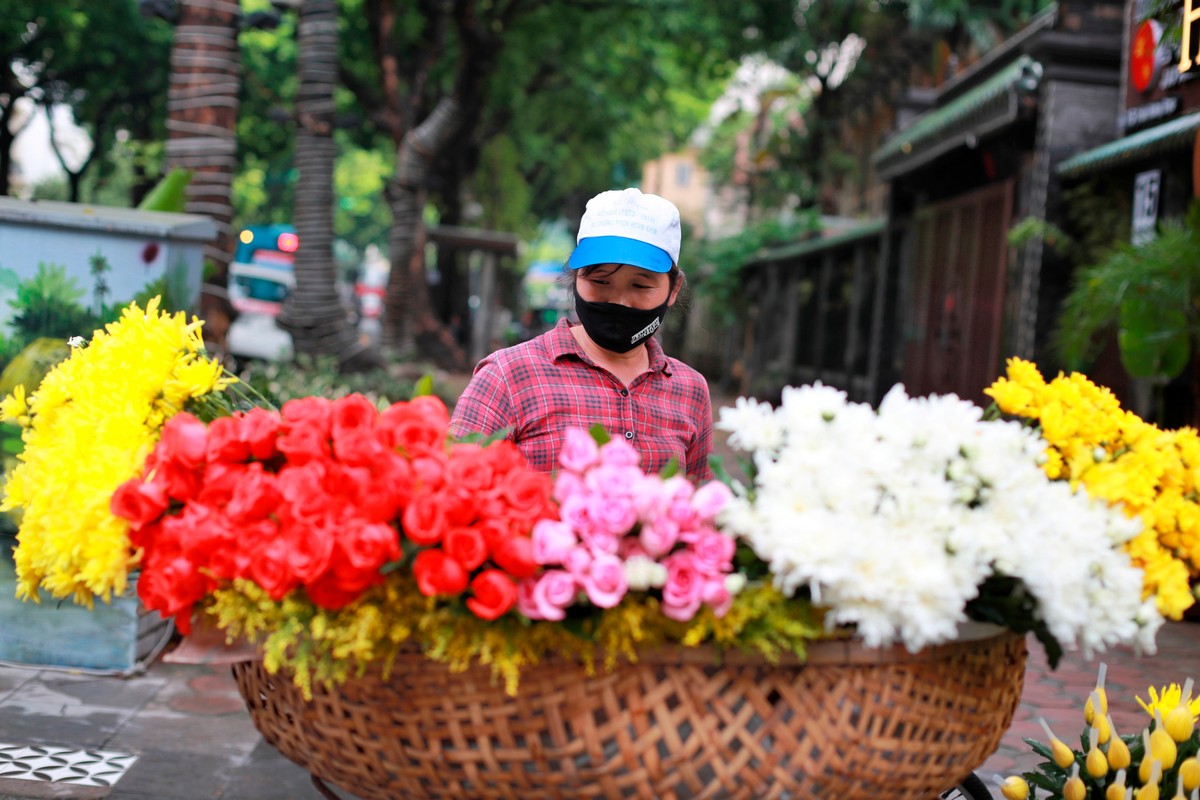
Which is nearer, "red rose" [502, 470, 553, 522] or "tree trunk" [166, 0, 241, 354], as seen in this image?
"red rose" [502, 470, 553, 522]

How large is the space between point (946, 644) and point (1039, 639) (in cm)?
13

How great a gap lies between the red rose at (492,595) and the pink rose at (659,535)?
18 centimetres

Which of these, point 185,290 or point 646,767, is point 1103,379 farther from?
point 646,767

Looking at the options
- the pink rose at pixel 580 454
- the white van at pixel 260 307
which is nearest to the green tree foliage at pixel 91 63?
the white van at pixel 260 307

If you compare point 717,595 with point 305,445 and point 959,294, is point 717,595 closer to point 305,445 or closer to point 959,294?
point 305,445

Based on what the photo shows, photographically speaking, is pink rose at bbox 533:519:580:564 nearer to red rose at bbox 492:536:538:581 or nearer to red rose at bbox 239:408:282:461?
red rose at bbox 492:536:538:581

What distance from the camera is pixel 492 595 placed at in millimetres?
1537

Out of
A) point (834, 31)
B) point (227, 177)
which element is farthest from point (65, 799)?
point (834, 31)

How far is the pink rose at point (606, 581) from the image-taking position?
5.00 feet

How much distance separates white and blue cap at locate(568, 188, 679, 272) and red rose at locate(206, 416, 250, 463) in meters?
1.08

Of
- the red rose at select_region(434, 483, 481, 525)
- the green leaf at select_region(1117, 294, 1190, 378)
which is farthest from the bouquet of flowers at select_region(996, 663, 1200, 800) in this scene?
the green leaf at select_region(1117, 294, 1190, 378)

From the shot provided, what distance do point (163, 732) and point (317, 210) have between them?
7858 mm

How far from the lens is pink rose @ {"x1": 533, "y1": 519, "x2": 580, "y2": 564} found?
155 cm

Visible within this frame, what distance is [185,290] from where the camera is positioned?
5.48 m
